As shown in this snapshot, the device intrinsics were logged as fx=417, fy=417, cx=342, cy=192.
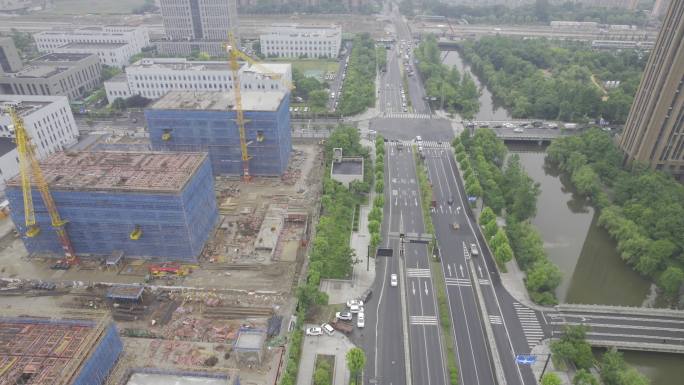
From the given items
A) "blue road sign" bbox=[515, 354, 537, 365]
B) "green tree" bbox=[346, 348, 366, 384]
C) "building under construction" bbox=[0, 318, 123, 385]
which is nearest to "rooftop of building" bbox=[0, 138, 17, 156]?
"building under construction" bbox=[0, 318, 123, 385]

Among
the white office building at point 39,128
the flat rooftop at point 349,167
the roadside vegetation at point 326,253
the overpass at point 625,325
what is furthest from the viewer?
the white office building at point 39,128

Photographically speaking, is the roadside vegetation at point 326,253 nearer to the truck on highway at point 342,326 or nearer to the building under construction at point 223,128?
the truck on highway at point 342,326

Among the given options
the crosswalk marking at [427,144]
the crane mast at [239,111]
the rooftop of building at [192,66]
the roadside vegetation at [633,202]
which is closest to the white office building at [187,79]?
the rooftop of building at [192,66]

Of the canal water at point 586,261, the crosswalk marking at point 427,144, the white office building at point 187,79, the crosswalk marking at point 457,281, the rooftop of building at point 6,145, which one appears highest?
the white office building at point 187,79

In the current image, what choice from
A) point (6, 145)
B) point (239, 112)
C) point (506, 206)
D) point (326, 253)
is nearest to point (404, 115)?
point (506, 206)

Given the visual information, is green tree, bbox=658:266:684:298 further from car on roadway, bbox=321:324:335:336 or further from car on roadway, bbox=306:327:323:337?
car on roadway, bbox=306:327:323:337

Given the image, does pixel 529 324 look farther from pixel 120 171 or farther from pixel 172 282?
pixel 120 171
